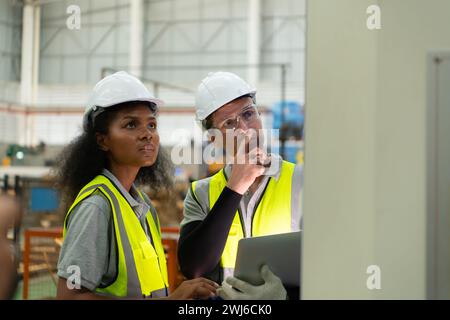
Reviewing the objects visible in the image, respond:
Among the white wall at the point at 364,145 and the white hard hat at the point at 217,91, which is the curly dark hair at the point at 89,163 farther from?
the white wall at the point at 364,145

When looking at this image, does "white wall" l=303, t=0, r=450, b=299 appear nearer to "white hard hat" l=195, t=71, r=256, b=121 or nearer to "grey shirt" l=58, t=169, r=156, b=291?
"white hard hat" l=195, t=71, r=256, b=121

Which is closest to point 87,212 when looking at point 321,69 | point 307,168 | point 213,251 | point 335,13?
point 213,251

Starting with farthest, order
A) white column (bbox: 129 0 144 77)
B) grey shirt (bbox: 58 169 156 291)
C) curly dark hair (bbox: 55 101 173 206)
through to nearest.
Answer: white column (bbox: 129 0 144 77) < curly dark hair (bbox: 55 101 173 206) < grey shirt (bbox: 58 169 156 291)

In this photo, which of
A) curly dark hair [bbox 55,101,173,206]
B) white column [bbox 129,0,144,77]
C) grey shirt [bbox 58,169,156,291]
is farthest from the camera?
white column [bbox 129,0,144,77]

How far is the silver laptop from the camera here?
2053 mm

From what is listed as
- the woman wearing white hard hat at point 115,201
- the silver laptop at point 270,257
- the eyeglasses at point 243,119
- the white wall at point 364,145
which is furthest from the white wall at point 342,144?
the woman wearing white hard hat at point 115,201

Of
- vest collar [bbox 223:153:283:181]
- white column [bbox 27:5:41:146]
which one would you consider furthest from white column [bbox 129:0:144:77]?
vest collar [bbox 223:153:283:181]

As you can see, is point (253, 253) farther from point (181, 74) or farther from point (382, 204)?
point (181, 74)

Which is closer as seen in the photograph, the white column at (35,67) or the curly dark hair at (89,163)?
the curly dark hair at (89,163)

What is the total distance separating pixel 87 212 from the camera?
A: 77.7 inches

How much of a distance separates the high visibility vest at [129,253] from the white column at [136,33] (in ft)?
1.56

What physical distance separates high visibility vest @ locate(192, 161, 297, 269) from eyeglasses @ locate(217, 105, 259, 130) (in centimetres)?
18

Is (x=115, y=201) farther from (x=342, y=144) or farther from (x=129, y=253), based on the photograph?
(x=342, y=144)

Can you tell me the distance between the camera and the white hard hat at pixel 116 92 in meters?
2.02
